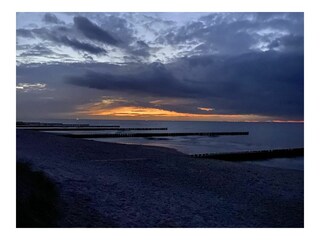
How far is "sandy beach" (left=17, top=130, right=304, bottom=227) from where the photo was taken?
28.0 ft

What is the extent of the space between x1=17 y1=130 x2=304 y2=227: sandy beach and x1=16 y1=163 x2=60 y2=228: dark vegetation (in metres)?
0.22

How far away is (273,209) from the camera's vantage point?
10.3 meters

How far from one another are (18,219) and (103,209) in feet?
7.07

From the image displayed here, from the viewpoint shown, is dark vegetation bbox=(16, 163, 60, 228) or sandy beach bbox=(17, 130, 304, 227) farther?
sandy beach bbox=(17, 130, 304, 227)

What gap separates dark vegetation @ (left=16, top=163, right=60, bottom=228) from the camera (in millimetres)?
7707

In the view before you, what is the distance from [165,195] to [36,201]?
4.15 m

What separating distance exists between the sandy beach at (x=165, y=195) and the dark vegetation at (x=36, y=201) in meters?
0.22

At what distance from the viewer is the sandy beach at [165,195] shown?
28.0ft

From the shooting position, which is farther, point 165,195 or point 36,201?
point 165,195

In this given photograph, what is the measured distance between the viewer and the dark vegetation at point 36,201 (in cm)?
771

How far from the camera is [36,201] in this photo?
854 centimetres

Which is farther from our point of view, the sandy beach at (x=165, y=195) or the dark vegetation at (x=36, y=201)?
the sandy beach at (x=165, y=195)
